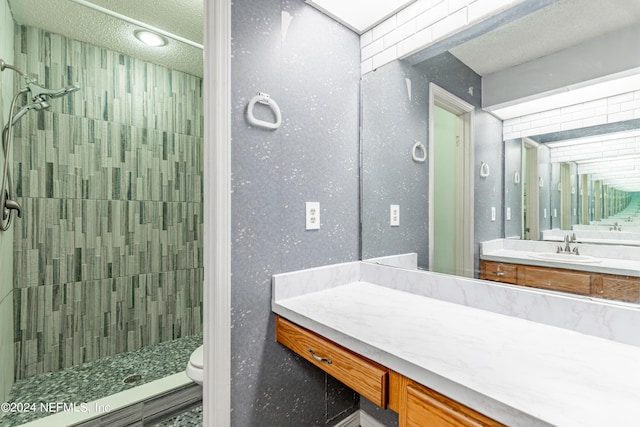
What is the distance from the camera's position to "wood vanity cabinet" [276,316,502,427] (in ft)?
2.26

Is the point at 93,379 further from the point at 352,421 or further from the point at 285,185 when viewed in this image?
the point at 285,185

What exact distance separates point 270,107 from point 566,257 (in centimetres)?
125

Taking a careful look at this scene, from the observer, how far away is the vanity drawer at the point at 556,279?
39.1 inches

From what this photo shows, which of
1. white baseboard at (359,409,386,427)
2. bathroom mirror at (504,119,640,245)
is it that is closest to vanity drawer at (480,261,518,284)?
bathroom mirror at (504,119,640,245)

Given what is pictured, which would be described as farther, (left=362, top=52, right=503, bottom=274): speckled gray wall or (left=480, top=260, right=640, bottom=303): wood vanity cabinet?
(left=362, top=52, right=503, bottom=274): speckled gray wall

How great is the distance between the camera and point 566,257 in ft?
3.45

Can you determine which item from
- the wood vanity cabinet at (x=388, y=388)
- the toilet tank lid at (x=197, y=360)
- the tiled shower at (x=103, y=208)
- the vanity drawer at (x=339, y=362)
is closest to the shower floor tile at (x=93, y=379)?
the tiled shower at (x=103, y=208)

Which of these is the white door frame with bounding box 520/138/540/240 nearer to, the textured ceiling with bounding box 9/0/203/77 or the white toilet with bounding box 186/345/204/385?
the white toilet with bounding box 186/345/204/385

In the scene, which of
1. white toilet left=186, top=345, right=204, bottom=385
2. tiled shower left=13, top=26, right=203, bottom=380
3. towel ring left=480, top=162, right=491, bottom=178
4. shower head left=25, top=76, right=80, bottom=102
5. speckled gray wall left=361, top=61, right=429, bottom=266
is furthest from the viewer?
tiled shower left=13, top=26, right=203, bottom=380

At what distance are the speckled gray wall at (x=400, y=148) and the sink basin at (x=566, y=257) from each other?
0.24 metres

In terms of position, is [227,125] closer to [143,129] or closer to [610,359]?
[610,359]

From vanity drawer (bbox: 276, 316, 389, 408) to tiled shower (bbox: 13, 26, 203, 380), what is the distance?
181 cm

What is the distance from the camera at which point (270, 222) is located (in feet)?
4.17

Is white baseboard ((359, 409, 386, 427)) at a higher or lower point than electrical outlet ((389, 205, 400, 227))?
lower
